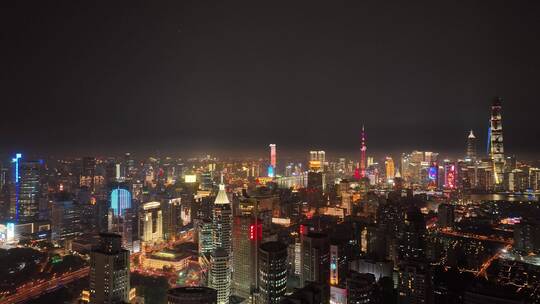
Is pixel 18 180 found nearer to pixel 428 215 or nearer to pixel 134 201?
pixel 134 201

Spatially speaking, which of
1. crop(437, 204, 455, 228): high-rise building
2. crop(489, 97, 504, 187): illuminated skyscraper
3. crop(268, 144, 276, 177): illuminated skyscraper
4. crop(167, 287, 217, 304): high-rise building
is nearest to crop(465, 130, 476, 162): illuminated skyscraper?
crop(489, 97, 504, 187): illuminated skyscraper

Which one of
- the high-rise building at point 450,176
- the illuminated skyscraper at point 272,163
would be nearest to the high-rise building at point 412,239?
the high-rise building at point 450,176

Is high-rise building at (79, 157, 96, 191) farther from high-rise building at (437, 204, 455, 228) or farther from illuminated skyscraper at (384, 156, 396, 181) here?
illuminated skyscraper at (384, 156, 396, 181)

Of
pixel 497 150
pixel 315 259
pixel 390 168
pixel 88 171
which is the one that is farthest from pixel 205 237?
pixel 390 168

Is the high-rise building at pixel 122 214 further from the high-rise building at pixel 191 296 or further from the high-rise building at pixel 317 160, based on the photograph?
the high-rise building at pixel 317 160

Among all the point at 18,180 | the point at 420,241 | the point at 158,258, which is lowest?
the point at 158,258

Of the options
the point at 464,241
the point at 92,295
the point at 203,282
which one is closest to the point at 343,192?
the point at 464,241
